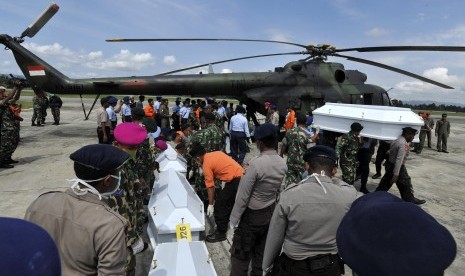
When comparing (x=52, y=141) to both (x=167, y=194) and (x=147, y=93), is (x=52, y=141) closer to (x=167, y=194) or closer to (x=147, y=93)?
(x=147, y=93)

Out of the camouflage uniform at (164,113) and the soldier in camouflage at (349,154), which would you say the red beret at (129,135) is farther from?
the camouflage uniform at (164,113)

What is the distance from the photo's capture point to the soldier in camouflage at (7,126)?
8336 mm

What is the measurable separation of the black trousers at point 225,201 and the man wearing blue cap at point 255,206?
86cm

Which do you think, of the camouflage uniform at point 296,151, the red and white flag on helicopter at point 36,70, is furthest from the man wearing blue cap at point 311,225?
the red and white flag on helicopter at point 36,70

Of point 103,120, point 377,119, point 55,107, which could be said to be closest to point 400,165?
point 377,119

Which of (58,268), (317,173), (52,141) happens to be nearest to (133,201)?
(317,173)

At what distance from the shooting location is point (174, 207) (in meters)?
4.34

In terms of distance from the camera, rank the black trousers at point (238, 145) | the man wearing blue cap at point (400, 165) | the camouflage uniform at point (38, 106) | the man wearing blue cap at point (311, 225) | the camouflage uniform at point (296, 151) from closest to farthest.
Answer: the man wearing blue cap at point (311, 225) < the camouflage uniform at point (296, 151) < the man wearing blue cap at point (400, 165) < the black trousers at point (238, 145) < the camouflage uniform at point (38, 106)

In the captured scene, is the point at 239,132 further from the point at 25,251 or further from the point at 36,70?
the point at 36,70

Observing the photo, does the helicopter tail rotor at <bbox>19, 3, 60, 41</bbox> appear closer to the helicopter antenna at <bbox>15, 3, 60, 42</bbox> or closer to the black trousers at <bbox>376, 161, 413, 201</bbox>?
the helicopter antenna at <bbox>15, 3, 60, 42</bbox>

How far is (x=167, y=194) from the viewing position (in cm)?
480

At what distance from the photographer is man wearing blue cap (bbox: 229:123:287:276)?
3520 millimetres

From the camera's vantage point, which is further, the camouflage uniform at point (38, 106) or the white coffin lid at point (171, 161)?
the camouflage uniform at point (38, 106)

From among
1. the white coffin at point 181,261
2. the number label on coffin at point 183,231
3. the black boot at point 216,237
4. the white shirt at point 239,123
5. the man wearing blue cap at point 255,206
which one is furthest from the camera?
the white shirt at point 239,123
